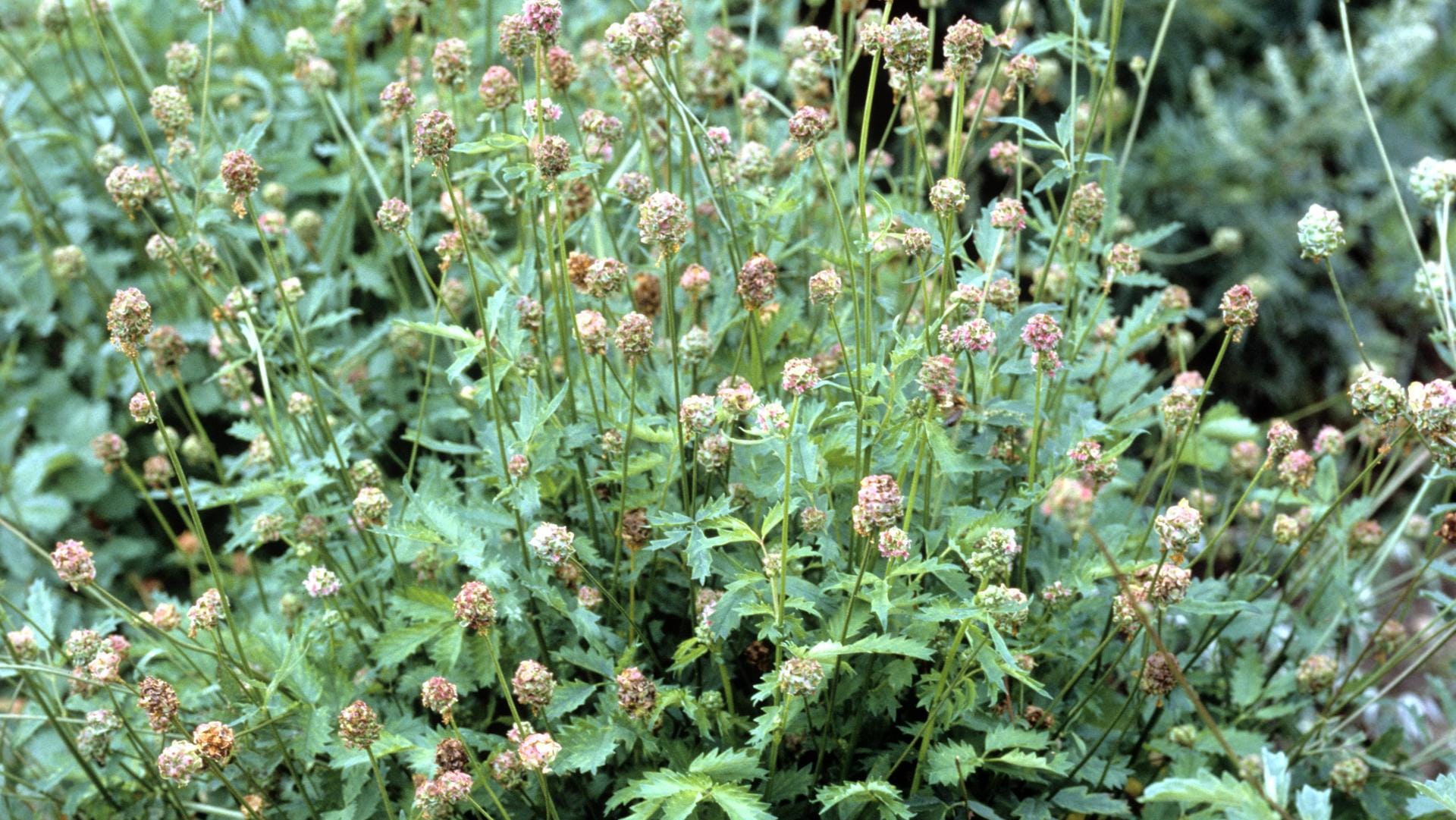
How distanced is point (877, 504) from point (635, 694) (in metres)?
0.39

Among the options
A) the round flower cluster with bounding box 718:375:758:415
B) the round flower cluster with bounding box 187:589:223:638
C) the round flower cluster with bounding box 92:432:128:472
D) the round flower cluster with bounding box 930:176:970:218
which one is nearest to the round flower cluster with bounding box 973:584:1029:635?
the round flower cluster with bounding box 718:375:758:415

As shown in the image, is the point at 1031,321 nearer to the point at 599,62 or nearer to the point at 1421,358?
the point at 599,62

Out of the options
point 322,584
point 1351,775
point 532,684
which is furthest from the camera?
point 1351,775

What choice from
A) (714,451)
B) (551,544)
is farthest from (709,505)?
(551,544)

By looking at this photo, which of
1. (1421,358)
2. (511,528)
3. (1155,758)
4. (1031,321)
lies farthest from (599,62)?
(1421,358)

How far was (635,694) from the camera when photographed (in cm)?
156

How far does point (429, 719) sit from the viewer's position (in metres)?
1.92

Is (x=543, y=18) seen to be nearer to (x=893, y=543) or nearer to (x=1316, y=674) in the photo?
(x=893, y=543)

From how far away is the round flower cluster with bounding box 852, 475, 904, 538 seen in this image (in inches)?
55.3

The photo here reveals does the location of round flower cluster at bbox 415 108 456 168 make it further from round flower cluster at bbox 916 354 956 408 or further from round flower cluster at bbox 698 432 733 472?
round flower cluster at bbox 916 354 956 408

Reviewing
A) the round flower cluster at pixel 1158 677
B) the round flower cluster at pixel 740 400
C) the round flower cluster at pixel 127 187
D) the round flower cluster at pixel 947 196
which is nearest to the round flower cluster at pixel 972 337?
the round flower cluster at pixel 947 196

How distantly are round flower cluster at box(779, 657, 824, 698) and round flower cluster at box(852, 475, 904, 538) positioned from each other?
0.54 ft

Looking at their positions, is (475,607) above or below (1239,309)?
below

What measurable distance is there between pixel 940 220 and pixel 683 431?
16.3 inches
